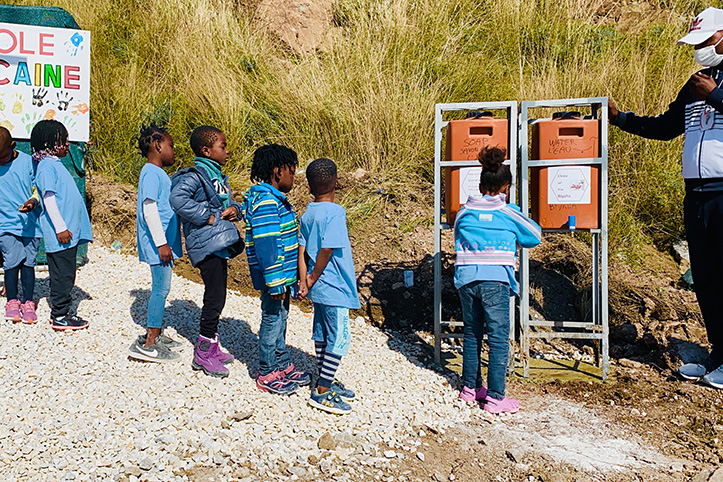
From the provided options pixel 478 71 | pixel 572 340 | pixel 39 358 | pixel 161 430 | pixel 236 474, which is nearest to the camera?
pixel 236 474

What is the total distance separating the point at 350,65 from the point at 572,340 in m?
5.07

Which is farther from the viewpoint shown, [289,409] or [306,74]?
[306,74]

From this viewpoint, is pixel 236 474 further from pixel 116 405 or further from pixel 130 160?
pixel 130 160

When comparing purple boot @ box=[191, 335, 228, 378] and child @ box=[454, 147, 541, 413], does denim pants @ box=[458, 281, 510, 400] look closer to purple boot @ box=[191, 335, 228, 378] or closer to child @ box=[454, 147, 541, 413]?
child @ box=[454, 147, 541, 413]

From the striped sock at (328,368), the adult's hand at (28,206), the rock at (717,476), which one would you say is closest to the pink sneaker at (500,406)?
the striped sock at (328,368)

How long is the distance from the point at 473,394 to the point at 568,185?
5.55ft

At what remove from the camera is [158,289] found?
437 cm

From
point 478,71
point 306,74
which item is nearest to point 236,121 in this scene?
point 306,74

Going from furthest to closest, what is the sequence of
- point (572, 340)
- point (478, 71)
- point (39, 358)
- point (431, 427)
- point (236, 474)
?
→ point (478, 71) < point (572, 340) < point (39, 358) < point (431, 427) < point (236, 474)

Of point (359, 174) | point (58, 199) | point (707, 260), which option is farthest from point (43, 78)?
point (707, 260)

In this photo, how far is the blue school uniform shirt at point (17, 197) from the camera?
493 cm

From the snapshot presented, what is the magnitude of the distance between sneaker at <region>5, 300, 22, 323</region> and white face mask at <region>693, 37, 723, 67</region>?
5401mm

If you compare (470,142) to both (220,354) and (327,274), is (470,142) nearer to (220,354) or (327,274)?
(327,274)

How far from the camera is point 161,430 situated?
354 centimetres
